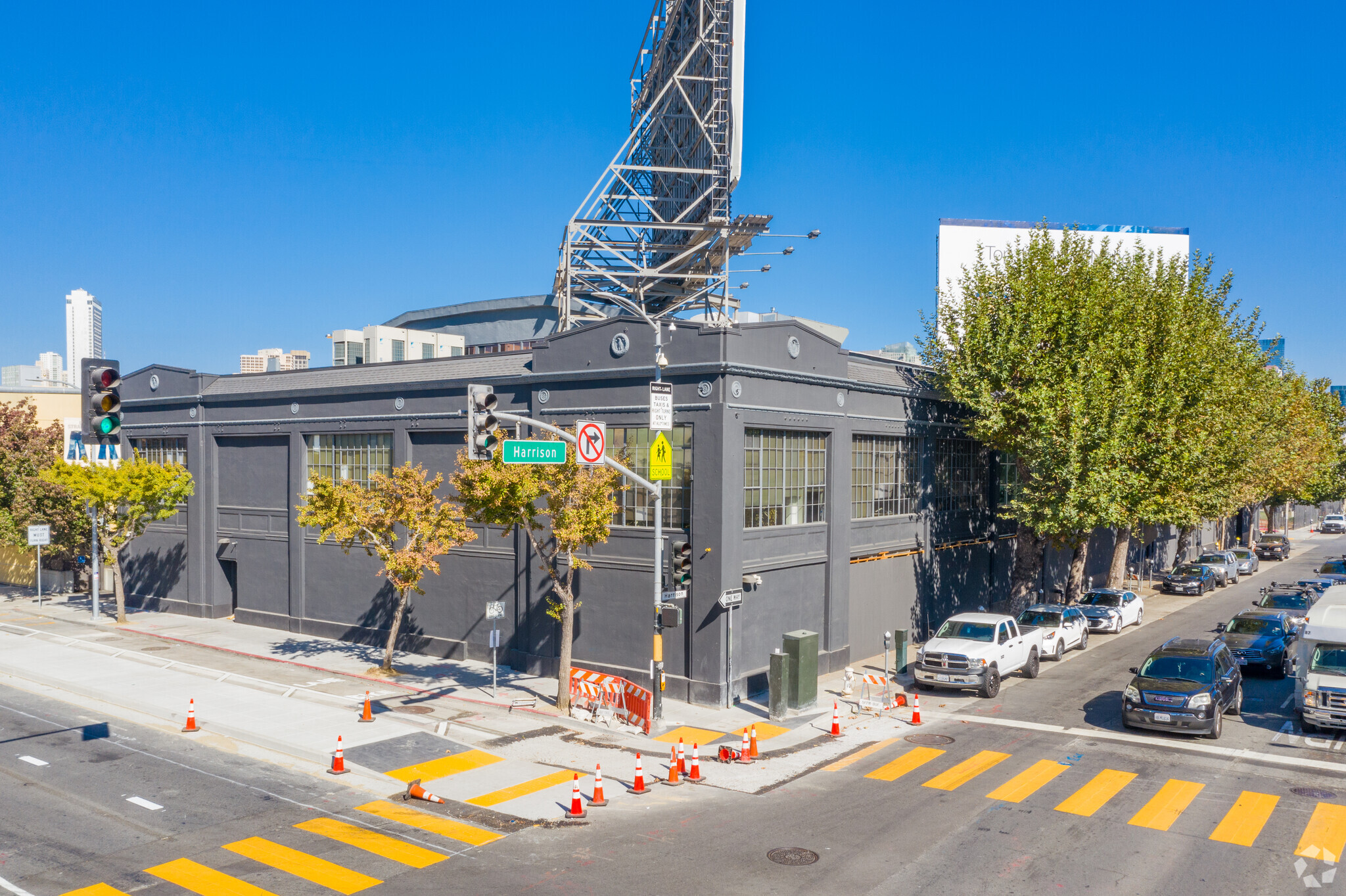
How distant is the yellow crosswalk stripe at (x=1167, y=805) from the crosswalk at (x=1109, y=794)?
0.01 metres

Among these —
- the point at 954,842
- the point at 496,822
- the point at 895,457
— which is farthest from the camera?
the point at 895,457

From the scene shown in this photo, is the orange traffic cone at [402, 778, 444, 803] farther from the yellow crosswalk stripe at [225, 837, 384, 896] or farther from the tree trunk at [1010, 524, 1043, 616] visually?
the tree trunk at [1010, 524, 1043, 616]

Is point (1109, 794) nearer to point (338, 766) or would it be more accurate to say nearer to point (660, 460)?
point (660, 460)

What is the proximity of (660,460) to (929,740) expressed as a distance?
28.5 ft

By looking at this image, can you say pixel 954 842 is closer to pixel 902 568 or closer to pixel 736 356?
pixel 736 356

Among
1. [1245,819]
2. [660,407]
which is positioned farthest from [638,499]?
[1245,819]

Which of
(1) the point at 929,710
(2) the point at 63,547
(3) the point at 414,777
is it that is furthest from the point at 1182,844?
(2) the point at 63,547

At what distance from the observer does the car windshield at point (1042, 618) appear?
31.1m

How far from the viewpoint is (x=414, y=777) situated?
1767 centimetres

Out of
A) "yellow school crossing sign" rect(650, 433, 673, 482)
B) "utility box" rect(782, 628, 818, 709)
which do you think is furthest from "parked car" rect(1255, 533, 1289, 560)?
"yellow school crossing sign" rect(650, 433, 673, 482)

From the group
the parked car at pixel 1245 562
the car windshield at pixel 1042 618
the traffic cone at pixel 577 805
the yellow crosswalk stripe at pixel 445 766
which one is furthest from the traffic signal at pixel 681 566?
the parked car at pixel 1245 562

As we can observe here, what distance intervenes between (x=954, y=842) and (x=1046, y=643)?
1803 centimetres

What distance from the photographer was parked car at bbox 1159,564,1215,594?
48406mm

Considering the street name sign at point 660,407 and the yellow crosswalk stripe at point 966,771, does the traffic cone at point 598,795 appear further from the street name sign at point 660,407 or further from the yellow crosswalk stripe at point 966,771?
the street name sign at point 660,407
